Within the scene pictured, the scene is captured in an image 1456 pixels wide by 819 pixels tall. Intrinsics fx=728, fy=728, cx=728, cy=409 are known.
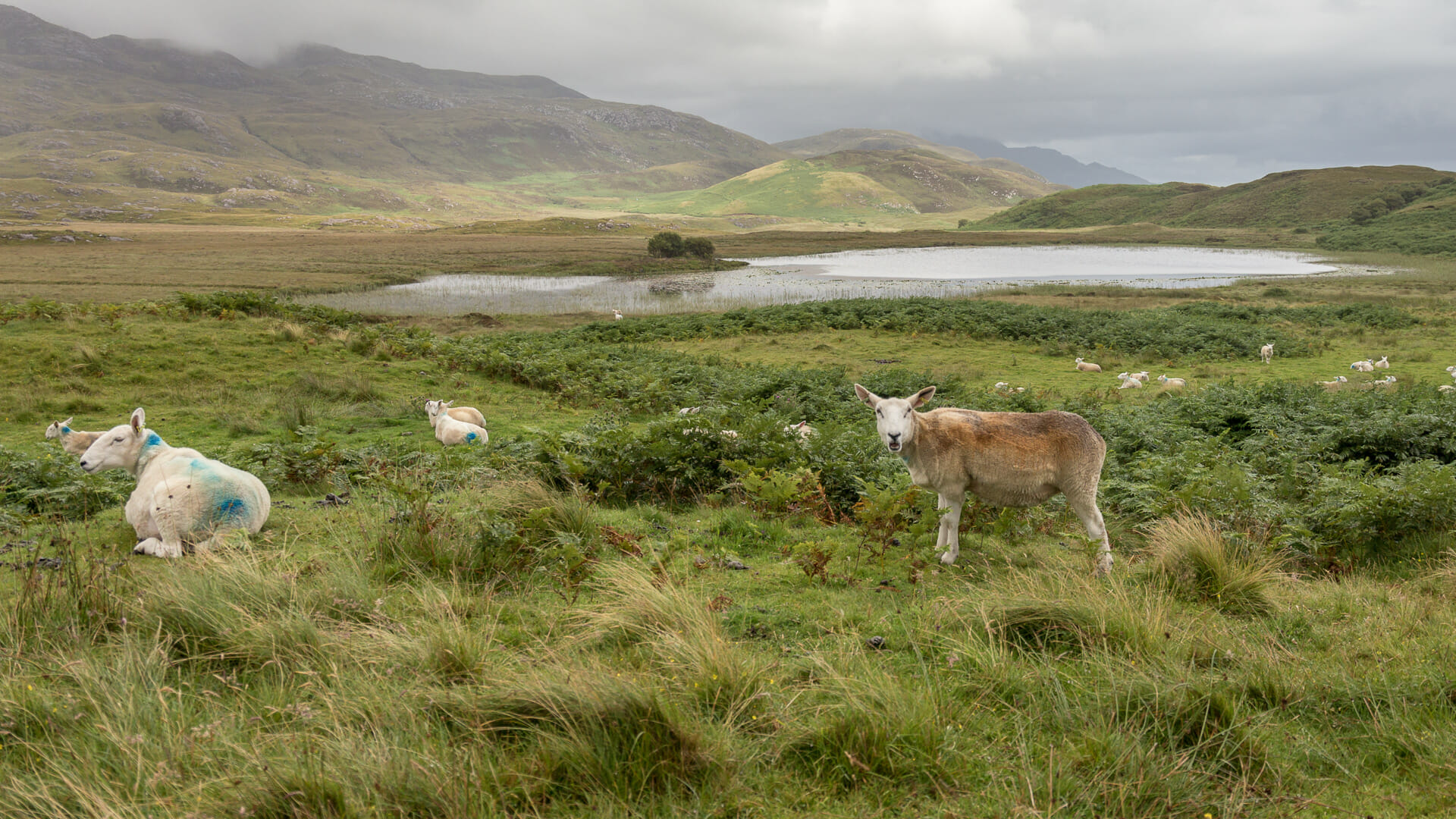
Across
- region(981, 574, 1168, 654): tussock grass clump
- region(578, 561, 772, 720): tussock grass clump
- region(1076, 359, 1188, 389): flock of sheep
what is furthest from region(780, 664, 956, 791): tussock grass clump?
region(1076, 359, 1188, 389): flock of sheep

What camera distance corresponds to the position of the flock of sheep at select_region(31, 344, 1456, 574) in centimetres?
775

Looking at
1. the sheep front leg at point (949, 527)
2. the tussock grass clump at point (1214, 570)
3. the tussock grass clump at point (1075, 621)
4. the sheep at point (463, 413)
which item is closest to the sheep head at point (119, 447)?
the sheep at point (463, 413)

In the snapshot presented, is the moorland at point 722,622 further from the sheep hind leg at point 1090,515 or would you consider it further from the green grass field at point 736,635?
the sheep hind leg at point 1090,515

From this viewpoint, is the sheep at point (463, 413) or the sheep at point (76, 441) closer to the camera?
the sheep at point (76, 441)

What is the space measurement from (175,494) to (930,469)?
814 cm

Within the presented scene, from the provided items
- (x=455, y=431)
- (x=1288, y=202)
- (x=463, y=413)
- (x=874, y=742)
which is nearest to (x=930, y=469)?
(x=874, y=742)

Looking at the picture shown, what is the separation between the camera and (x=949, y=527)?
805cm

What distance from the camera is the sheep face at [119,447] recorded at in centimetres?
818

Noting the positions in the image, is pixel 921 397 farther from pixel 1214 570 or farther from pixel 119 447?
pixel 119 447

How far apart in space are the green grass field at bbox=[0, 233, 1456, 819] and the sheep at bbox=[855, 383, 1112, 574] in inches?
13.9

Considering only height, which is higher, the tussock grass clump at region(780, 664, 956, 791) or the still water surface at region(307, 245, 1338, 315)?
the still water surface at region(307, 245, 1338, 315)

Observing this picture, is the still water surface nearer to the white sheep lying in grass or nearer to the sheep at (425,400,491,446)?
the sheep at (425,400,491,446)

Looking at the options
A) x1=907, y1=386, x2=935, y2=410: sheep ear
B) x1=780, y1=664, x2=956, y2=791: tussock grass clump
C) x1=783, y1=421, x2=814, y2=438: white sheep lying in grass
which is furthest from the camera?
x1=783, y1=421, x2=814, y2=438: white sheep lying in grass

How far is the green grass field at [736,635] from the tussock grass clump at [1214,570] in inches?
1.4
